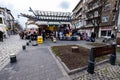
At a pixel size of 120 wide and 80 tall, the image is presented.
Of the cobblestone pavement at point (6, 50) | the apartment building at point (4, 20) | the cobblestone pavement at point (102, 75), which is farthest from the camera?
the apartment building at point (4, 20)

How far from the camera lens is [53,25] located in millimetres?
21297

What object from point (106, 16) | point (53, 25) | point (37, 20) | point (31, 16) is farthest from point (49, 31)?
point (106, 16)

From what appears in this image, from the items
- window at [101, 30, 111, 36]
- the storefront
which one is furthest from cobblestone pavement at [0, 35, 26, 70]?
window at [101, 30, 111, 36]

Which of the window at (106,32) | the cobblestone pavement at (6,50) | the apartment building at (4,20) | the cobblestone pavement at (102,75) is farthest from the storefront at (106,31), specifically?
the apartment building at (4,20)

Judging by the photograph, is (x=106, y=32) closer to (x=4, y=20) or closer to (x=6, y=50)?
(x=6, y=50)

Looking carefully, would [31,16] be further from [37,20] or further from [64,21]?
[64,21]

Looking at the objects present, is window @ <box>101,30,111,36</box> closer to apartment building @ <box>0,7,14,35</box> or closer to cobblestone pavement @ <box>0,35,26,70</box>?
cobblestone pavement @ <box>0,35,26,70</box>

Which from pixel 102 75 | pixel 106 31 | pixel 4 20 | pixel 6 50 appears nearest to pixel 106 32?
pixel 106 31

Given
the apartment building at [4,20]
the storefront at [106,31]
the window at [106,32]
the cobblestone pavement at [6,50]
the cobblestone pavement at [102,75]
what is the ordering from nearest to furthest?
the cobblestone pavement at [102,75], the cobblestone pavement at [6,50], the storefront at [106,31], the window at [106,32], the apartment building at [4,20]

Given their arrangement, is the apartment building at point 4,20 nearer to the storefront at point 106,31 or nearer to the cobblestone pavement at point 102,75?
the storefront at point 106,31

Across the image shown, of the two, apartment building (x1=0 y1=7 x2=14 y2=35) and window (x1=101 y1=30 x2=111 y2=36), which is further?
apartment building (x1=0 y1=7 x2=14 y2=35)

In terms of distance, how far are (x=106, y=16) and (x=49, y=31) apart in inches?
682

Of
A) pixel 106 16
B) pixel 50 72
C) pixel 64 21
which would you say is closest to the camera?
pixel 50 72

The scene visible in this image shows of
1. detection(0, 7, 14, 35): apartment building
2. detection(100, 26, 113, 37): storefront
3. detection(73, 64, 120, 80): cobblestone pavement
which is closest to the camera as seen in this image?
detection(73, 64, 120, 80): cobblestone pavement
